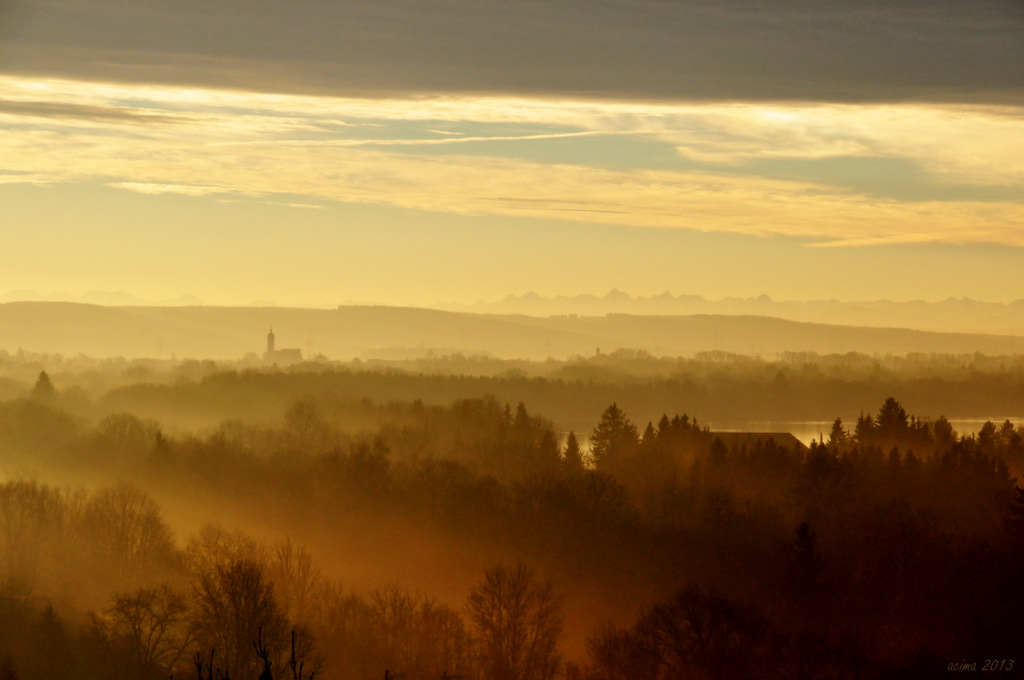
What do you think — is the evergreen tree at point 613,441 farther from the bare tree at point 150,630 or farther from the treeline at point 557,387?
the bare tree at point 150,630

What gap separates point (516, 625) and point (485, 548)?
12.8 m

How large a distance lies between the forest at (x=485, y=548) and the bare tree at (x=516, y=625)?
0.11 m

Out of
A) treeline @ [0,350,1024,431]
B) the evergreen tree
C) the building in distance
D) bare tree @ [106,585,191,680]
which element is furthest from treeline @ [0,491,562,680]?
the building in distance

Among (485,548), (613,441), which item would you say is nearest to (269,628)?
(485,548)

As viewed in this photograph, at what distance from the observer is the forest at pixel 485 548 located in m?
36.3

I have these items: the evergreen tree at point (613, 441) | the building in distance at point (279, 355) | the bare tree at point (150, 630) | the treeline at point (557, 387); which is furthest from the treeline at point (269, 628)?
the building in distance at point (279, 355)

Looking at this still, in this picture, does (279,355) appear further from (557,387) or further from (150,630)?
(150,630)

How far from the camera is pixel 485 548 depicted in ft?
169

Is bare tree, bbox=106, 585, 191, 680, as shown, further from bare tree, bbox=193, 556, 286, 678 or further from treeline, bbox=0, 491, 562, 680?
bare tree, bbox=193, 556, 286, 678

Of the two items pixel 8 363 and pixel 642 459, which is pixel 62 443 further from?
pixel 8 363

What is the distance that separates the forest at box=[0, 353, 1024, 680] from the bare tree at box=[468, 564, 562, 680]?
0.11 metres

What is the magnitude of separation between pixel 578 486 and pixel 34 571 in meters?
23.8

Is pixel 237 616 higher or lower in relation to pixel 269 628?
higher

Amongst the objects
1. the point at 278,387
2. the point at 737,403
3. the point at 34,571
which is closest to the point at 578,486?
the point at 34,571
